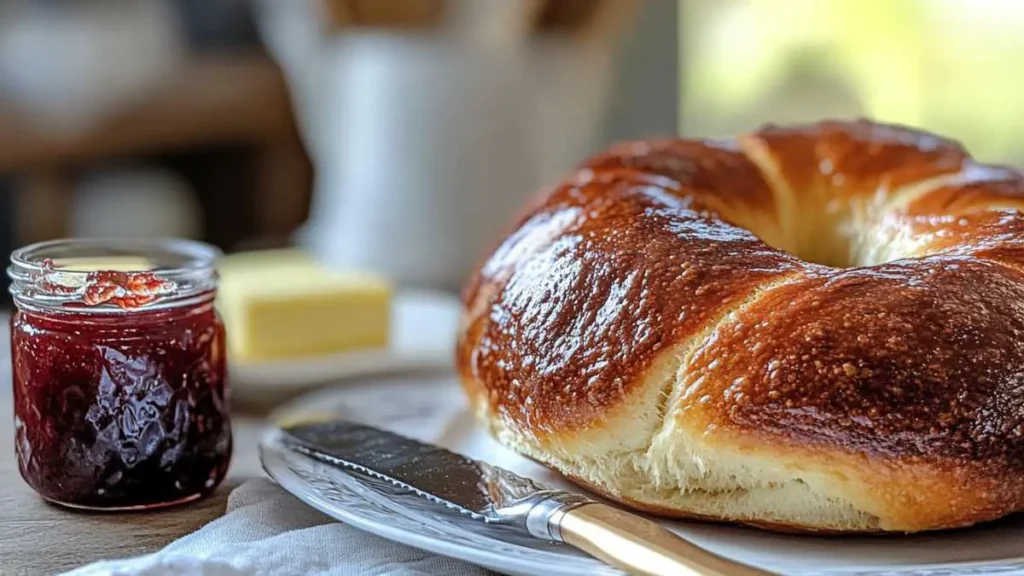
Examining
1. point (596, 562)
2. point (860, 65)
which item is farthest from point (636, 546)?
point (860, 65)

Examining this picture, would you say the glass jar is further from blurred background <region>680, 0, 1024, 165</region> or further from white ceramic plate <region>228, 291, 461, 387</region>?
blurred background <region>680, 0, 1024, 165</region>

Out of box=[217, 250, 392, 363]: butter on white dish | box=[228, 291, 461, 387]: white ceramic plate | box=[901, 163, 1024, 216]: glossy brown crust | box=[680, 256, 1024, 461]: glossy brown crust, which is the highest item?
box=[901, 163, 1024, 216]: glossy brown crust

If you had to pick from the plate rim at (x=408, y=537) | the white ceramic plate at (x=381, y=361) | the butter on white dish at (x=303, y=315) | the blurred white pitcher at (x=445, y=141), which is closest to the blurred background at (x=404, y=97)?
the blurred white pitcher at (x=445, y=141)

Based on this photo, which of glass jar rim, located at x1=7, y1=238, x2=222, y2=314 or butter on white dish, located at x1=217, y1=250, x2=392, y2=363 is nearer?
glass jar rim, located at x1=7, y1=238, x2=222, y2=314

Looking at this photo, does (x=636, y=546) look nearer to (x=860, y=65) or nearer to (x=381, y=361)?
(x=381, y=361)

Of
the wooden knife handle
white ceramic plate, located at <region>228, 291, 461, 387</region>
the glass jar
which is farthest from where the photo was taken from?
white ceramic plate, located at <region>228, 291, 461, 387</region>

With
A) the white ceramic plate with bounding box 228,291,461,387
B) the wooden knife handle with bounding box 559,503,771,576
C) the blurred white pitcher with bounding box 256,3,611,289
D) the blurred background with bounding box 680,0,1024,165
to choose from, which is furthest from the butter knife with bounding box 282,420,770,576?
the blurred background with bounding box 680,0,1024,165

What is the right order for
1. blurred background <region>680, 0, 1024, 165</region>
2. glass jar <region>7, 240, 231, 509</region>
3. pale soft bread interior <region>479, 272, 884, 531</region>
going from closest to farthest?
pale soft bread interior <region>479, 272, 884, 531</region> < glass jar <region>7, 240, 231, 509</region> < blurred background <region>680, 0, 1024, 165</region>

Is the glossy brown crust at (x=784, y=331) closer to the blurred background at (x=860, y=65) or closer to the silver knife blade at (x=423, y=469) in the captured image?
the silver knife blade at (x=423, y=469)
